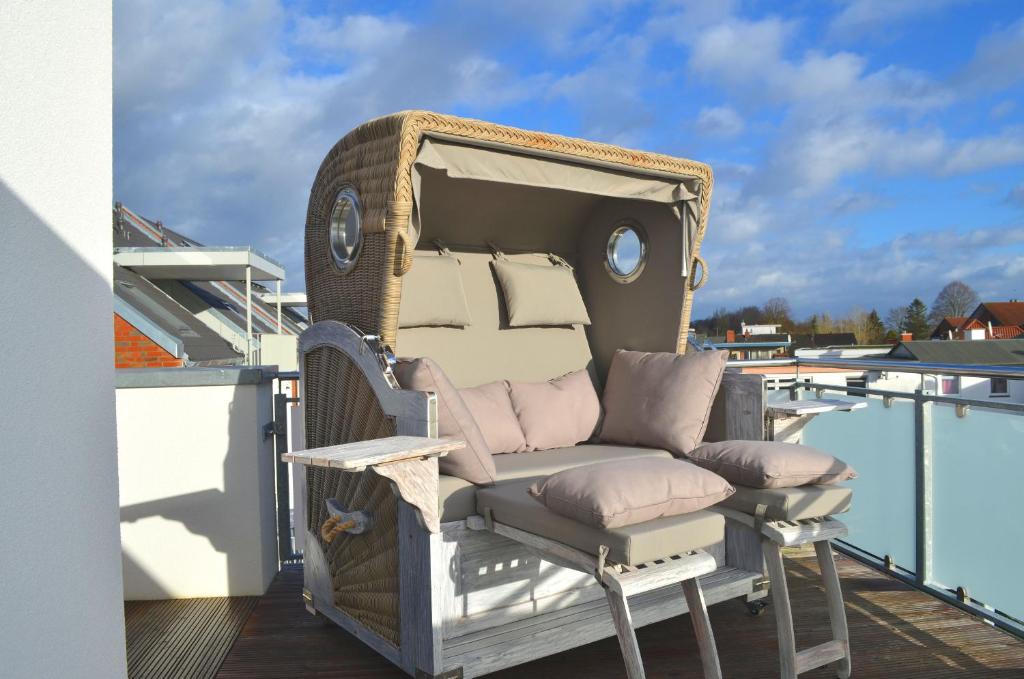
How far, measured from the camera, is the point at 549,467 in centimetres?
267

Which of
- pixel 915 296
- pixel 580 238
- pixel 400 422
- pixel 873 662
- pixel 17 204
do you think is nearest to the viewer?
pixel 17 204

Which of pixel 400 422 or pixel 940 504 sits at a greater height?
pixel 400 422

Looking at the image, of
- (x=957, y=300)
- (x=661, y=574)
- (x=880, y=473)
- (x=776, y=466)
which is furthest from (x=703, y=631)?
(x=957, y=300)

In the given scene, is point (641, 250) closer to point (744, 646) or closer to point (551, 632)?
point (744, 646)

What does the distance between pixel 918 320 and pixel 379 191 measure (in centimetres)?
5640

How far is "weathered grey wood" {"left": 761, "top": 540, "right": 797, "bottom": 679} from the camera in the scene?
2.11m

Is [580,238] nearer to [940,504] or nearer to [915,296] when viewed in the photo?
[940,504]

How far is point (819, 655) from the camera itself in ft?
7.18

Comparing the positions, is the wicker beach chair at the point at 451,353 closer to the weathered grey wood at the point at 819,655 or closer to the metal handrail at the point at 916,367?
the weathered grey wood at the point at 819,655

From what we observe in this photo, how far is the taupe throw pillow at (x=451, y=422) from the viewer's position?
2.32 metres

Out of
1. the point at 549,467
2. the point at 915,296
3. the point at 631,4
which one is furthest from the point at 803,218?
the point at 549,467

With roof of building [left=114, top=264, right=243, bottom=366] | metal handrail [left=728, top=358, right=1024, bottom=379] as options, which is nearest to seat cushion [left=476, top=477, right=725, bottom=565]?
metal handrail [left=728, top=358, right=1024, bottom=379]

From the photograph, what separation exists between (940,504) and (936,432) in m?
0.31

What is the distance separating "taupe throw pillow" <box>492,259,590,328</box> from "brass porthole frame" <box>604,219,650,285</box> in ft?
0.77
